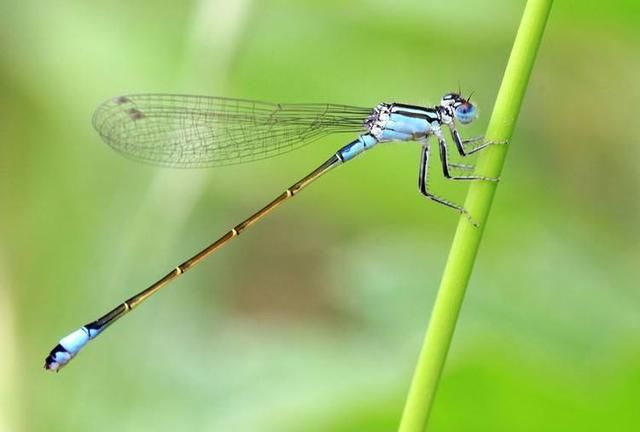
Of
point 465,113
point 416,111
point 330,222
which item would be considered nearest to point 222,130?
point 416,111

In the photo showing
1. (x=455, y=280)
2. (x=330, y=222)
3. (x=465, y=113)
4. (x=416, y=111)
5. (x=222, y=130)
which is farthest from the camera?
(x=330, y=222)

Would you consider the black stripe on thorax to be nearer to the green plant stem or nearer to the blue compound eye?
the blue compound eye

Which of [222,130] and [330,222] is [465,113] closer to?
[222,130]

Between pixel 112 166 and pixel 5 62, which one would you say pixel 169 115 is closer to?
pixel 112 166

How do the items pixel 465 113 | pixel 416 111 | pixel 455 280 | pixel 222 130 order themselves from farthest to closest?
1. pixel 222 130
2. pixel 416 111
3. pixel 465 113
4. pixel 455 280

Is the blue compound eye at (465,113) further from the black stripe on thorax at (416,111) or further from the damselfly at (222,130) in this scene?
the damselfly at (222,130)

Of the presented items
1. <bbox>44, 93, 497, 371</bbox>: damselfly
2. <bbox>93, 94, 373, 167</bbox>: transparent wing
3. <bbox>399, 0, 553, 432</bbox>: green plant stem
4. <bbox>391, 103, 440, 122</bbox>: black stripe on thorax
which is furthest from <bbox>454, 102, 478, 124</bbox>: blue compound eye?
<bbox>399, 0, 553, 432</bbox>: green plant stem

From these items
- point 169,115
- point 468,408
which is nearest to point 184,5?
point 169,115
